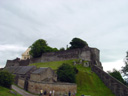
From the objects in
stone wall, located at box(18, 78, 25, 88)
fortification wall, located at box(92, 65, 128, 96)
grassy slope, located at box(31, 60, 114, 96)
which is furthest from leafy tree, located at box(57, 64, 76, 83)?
stone wall, located at box(18, 78, 25, 88)

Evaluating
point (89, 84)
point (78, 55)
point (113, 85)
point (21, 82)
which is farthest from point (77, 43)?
point (21, 82)

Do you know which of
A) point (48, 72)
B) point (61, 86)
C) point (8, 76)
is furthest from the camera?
point (48, 72)

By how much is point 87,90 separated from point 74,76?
4188mm

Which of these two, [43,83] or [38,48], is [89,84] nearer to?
[43,83]

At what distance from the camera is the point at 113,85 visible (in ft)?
103

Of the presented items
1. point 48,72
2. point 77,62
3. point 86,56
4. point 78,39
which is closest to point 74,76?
point 48,72

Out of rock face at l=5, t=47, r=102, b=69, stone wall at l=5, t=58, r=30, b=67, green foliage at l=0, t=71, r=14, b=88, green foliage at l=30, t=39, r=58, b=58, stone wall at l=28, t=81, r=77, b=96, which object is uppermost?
green foliage at l=30, t=39, r=58, b=58

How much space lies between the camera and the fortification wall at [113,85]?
2913 cm

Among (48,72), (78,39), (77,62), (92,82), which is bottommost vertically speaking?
(92,82)

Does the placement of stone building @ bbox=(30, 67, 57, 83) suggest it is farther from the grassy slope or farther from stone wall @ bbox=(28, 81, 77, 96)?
the grassy slope

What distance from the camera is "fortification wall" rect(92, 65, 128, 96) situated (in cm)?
2913

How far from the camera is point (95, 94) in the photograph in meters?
29.2

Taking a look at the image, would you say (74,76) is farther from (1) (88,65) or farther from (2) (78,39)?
(2) (78,39)

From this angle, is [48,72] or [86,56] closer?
[48,72]
